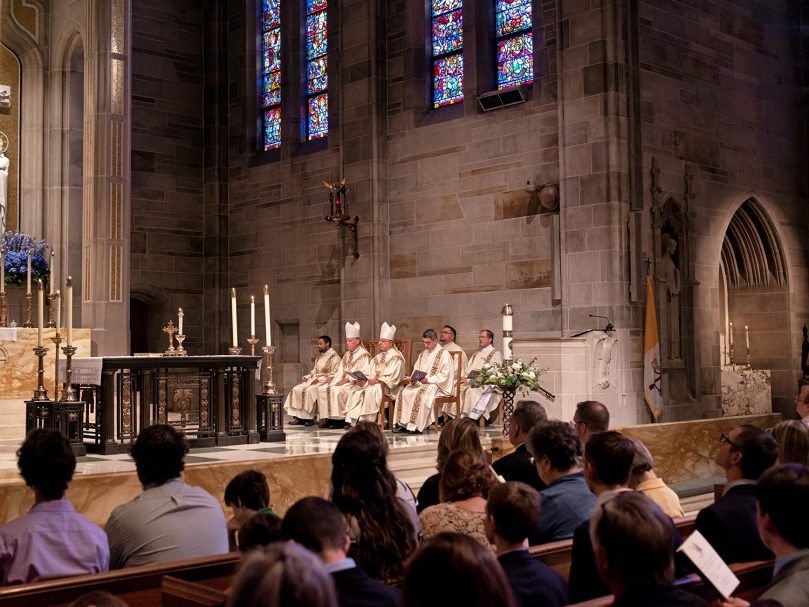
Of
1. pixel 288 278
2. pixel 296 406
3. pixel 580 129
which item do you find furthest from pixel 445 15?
pixel 296 406

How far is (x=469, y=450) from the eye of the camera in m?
4.10

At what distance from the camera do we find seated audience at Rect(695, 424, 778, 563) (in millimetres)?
3768

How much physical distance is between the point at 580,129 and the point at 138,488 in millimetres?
7990

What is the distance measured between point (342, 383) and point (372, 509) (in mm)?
9585

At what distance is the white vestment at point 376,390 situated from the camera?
12.6 m

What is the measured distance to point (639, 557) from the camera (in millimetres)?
2396

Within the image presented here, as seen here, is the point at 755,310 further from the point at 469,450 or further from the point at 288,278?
the point at 469,450

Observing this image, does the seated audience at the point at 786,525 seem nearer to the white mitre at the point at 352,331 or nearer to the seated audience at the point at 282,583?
the seated audience at the point at 282,583

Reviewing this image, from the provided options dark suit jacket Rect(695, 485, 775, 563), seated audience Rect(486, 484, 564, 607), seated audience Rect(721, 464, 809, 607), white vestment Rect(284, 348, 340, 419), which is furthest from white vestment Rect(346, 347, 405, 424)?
seated audience Rect(721, 464, 809, 607)

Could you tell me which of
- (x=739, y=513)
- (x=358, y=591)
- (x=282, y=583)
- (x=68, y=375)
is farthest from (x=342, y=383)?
(x=282, y=583)

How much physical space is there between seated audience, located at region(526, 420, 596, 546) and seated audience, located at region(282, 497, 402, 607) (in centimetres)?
166

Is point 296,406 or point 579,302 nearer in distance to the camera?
point 579,302

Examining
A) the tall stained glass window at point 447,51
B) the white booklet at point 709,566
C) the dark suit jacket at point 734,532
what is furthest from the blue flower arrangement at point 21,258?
the white booklet at point 709,566

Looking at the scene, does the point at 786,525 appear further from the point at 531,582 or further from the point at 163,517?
the point at 163,517
